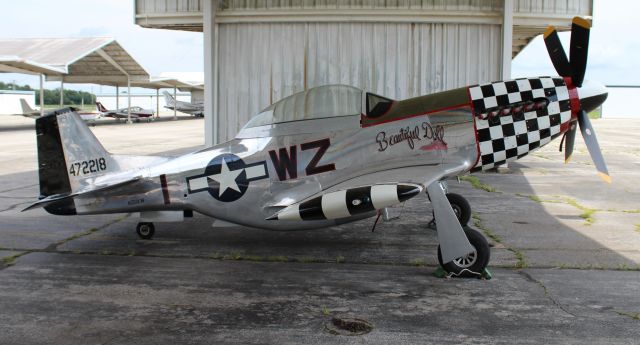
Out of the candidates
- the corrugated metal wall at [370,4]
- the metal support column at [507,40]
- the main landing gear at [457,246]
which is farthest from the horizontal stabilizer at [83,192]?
the metal support column at [507,40]

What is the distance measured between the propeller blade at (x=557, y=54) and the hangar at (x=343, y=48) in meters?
6.41

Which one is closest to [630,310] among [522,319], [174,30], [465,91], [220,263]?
[522,319]

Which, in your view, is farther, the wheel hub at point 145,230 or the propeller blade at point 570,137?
the wheel hub at point 145,230

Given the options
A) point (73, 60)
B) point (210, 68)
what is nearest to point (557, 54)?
point (210, 68)

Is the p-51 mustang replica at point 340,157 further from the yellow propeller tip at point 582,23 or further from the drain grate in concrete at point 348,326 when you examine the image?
the drain grate in concrete at point 348,326

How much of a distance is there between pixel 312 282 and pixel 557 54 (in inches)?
154

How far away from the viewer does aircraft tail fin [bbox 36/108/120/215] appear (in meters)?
6.77

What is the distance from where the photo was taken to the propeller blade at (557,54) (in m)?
6.45

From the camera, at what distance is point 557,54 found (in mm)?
6508

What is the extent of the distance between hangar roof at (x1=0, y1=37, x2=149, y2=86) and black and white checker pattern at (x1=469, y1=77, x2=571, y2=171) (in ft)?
117

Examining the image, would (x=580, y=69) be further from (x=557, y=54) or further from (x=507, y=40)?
(x=507, y=40)

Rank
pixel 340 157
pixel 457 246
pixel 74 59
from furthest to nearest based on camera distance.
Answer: pixel 74 59
pixel 340 157
pixel 457 246

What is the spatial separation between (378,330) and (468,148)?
2623mm

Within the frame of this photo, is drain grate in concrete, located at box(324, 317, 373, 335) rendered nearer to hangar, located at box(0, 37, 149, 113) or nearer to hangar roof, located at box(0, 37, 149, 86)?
hangar, located at box(0, 37, 149, 113)
